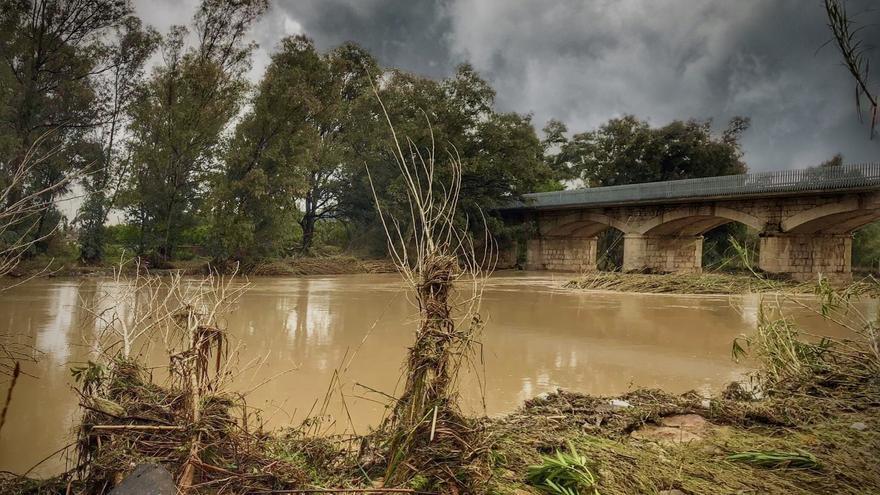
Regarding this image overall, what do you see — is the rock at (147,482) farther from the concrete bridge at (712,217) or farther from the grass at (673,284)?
the concrete bridge at (712,217)

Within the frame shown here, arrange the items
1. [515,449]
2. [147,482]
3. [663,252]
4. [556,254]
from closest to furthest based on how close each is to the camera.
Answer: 1. [147,482]
2. [515,449]
3. [663,252]
4. [556,254]

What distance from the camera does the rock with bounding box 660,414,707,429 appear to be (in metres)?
4.14

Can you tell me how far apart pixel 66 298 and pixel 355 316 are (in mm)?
7737

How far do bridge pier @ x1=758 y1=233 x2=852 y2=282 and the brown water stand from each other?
14.3 meters

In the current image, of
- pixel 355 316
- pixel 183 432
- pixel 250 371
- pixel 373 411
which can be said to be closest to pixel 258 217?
pixel 355 316

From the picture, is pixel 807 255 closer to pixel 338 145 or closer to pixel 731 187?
pixel 731 187

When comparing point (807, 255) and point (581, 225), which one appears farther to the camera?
point (581, 225)

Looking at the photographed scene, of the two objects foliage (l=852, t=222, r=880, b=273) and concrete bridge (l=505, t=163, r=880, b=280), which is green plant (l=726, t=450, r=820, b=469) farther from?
foliage (l=852, t=222, r=880, b=273)

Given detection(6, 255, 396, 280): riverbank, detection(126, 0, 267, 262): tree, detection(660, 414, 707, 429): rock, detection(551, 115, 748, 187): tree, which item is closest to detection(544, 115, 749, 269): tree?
detection(551, 115, 748, 187): tree

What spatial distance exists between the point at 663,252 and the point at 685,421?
3106cm

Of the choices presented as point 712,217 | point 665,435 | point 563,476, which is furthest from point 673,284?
point 563,476

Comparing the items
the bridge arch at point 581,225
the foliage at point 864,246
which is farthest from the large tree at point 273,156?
the foliage at point 864,246

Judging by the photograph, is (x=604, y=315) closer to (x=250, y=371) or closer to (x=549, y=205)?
(x=250, y=371)

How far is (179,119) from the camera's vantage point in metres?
23.7
